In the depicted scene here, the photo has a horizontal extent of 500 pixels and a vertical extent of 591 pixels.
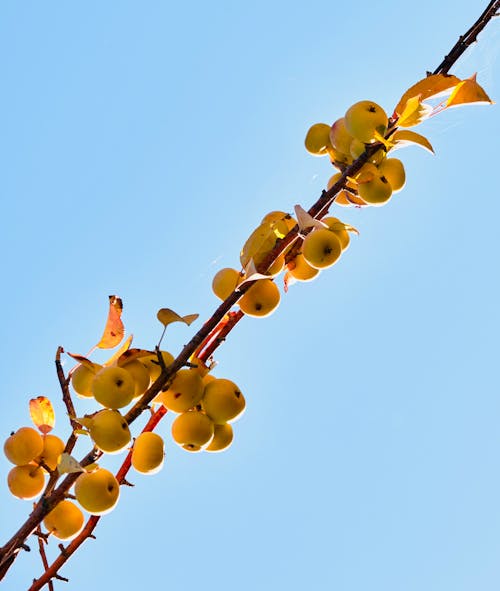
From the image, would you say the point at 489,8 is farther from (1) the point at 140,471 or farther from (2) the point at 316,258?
(1) the point at 140,471

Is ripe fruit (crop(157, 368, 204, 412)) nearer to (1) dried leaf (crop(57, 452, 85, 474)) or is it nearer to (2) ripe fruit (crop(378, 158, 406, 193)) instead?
(1) dried leaf (crop(57, 452, 85, 474))

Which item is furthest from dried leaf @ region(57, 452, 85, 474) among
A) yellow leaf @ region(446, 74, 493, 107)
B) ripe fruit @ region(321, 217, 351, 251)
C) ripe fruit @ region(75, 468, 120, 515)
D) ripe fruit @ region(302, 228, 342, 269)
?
yellow leaf @ region(446, 74, 493, 107)

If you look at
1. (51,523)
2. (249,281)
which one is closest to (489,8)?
(249,281)

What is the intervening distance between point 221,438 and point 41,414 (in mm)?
320

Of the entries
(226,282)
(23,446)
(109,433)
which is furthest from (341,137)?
(23,446)

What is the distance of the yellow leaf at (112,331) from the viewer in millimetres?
1143

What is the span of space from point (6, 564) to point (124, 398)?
0.91 feet

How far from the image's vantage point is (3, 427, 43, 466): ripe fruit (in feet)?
3.73

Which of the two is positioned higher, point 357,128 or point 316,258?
point 357,128

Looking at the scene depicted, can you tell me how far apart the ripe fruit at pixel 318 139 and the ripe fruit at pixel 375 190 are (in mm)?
218

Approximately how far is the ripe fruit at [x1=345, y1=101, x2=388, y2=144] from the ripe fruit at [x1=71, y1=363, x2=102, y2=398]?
23.8 inches

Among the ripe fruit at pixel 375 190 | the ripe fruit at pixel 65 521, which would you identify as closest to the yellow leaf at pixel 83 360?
the ripe fruit at pixel 65 521

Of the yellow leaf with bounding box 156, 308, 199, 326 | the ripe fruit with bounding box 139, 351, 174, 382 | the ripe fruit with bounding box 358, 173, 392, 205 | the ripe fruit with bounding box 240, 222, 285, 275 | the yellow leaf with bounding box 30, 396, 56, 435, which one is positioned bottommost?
the yellow leaf with bounding box 30, 396, 56, 435

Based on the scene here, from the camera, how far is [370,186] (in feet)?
3.90
